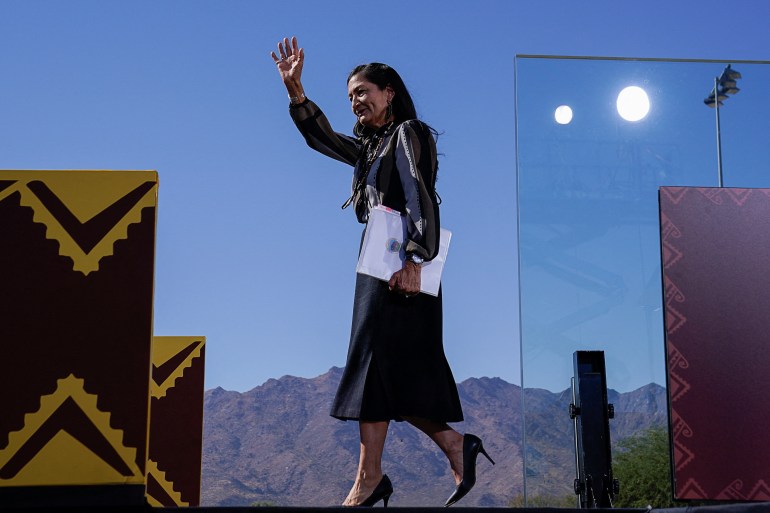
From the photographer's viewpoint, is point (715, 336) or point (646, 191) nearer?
point (715, 336)

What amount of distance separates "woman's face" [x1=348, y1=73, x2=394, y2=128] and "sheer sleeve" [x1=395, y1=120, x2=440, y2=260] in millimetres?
164

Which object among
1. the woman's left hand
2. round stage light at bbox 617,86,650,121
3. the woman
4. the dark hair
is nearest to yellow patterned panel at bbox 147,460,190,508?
the woman

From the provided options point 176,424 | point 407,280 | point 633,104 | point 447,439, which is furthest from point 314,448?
point 407,280

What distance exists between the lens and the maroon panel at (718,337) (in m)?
3.66

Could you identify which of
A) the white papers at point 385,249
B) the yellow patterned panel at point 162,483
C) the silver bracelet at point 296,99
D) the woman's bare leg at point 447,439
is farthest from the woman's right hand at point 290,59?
the yellow patterned panel at point 162,483

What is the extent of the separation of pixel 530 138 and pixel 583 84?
0.44 meters

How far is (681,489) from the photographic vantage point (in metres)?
3.63

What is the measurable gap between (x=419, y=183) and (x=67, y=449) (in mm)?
1337

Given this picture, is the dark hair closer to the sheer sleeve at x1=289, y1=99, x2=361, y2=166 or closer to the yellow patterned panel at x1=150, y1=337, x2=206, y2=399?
the sheer sleeve at x1=289, y1=99, x2=361, y2=166

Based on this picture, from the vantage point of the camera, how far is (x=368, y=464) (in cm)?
305

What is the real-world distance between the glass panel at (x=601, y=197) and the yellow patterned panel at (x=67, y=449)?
311cm

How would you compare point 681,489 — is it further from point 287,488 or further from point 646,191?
point 287,488

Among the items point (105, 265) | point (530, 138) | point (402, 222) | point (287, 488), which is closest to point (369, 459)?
point (402, 222)

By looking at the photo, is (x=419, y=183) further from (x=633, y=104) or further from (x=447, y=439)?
(x=633, y=104)
